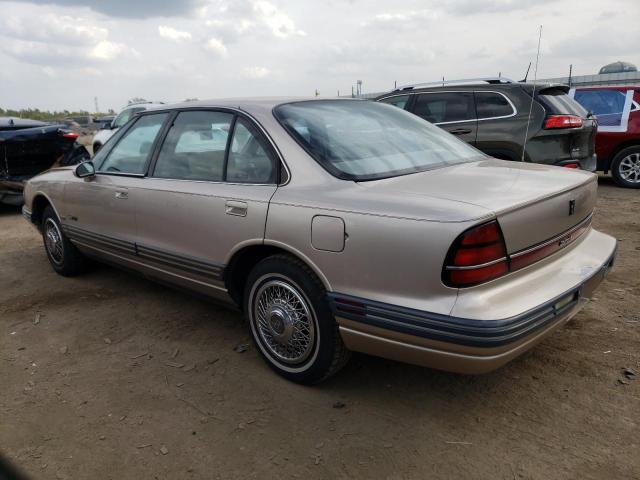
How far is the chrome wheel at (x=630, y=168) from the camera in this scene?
28.0ft

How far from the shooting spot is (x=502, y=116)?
649cm

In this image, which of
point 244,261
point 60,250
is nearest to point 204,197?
point 244,261

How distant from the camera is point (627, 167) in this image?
28.3ft

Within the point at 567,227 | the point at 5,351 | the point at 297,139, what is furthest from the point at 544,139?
the point at 5,351

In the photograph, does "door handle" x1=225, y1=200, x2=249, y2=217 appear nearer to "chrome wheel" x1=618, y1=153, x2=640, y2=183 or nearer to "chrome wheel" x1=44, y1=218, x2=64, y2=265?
"chrome wheel" x1=44, y1=218, x2=64, y2=265

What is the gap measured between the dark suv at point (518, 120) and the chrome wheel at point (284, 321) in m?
4.39

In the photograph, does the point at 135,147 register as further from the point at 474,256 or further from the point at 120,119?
the point at 120,119

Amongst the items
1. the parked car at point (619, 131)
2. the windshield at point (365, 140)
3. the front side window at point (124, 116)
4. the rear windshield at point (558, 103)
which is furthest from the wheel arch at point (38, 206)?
the parked car at point (619, 131)

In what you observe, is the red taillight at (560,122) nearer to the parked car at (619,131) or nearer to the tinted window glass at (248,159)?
the parked car at (619,131)

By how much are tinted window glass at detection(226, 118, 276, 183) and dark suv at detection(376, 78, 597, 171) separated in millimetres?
4094

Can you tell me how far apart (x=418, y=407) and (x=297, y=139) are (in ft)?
4.99

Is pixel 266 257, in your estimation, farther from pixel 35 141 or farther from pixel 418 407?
pixel 35 141

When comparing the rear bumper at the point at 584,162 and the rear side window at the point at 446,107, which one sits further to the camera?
the rear side window at the point at 446,107

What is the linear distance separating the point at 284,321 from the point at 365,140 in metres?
1.10
